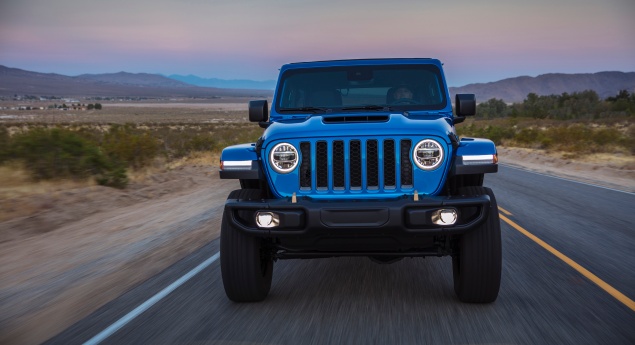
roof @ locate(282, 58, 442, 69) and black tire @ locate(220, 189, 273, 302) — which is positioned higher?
roof @ locate(282, 58, 442, 69)

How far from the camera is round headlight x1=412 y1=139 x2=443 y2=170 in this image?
5.23 metres

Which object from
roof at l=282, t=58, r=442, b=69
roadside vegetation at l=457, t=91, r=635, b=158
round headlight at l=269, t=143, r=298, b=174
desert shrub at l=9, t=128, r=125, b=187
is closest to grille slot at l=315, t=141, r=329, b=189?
round headlight at l=269, t=143, r=298, b=174

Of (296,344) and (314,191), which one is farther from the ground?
(314,191)

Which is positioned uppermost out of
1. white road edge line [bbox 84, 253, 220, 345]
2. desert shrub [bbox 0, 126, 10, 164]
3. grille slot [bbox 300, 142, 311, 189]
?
grille slot [bbox 300, 142, 311, 189]

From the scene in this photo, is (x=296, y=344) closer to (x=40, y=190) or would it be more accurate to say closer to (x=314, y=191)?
(x=314, y=191)

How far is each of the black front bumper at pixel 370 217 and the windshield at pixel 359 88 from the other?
207cm

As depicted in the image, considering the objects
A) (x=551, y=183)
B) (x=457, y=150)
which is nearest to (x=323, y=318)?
(x=457, y=150)

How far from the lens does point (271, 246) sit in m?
5.66

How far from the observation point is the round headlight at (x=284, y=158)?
5.34m

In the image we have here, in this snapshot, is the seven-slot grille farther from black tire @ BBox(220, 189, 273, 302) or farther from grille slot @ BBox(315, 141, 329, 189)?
black tire @ BBox(220, 189, 273, 302)

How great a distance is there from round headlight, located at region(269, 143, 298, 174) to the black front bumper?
1.32ft

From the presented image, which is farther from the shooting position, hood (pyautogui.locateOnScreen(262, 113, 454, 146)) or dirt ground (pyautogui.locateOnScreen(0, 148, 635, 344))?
dirt ground (pyautogui.locateOnScreen(0, 148, 635, 344))

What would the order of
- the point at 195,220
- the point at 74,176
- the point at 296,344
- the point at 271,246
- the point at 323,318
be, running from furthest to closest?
the point at 74,176
the point at 195,220
the point at 271,246
the point at 323,318
the point at 296,344

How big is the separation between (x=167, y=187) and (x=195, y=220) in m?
6.43
